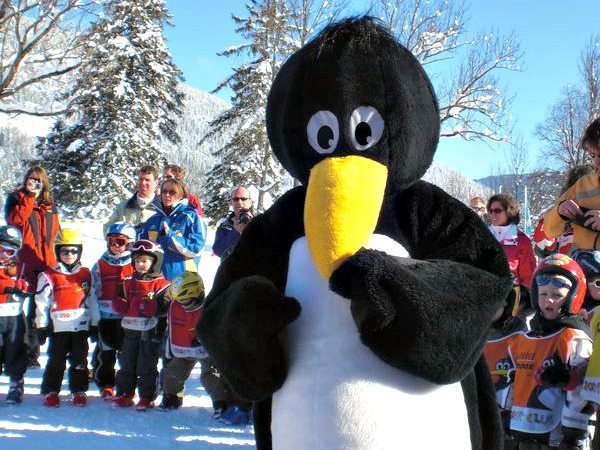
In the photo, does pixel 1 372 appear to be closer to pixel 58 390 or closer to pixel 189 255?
pixel 58 390

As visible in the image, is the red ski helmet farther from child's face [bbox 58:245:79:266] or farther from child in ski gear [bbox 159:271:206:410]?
child's face [bbox 58:245:79:266]

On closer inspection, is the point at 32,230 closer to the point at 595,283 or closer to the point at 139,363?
the point at 139,363

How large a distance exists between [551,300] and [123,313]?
3525mm

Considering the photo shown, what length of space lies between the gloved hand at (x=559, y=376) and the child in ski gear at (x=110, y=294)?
3605mm

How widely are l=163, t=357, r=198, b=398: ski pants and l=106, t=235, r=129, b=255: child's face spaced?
1155 millimetres

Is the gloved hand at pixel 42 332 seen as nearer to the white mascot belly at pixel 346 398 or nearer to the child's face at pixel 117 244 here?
the child's face at pixel 117 244

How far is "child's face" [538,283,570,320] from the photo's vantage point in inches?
131

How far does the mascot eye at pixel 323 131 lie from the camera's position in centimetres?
166

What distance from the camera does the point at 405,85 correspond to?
168 cm

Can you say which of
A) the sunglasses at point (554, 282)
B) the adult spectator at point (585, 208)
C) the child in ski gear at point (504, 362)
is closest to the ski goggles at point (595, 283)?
the adult spectator at point (585, 208)

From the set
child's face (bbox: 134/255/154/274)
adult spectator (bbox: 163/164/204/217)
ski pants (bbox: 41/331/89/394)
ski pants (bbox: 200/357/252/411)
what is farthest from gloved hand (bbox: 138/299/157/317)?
adult spectator (bbox: 163/164/204/217)

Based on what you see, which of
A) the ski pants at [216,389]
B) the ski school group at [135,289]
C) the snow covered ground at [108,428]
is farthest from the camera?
the ski pants at [216,389]

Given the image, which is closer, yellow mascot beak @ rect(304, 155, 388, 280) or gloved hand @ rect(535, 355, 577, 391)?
yellow mascot beak @ rect(304, 155, 388, 280)

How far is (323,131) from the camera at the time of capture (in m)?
1.68
